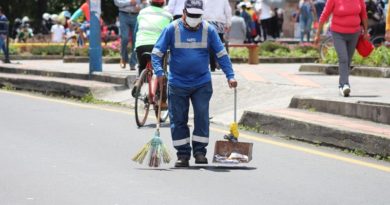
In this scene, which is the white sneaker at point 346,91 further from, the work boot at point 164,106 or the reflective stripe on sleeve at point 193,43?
the reflective stripe on sleeve at point 193,43

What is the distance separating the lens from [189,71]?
10.8 m

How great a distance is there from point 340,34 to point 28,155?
17.6 ft

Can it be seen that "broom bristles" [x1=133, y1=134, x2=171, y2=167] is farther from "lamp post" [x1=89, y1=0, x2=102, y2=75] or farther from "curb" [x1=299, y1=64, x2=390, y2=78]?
"lamp post" [x1=89, y1=0, x2=102, y2=75]

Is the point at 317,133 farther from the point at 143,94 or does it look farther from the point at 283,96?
the point at 283,96

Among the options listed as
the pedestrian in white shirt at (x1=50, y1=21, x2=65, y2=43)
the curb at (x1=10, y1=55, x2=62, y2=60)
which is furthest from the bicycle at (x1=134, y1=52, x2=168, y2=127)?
the pedestrian in white shirt at (x1=50, y1=21, x2=65, y2=43)

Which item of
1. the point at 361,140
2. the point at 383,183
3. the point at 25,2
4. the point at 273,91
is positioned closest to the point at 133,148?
the point at 361,140

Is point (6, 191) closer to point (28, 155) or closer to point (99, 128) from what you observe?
point (28, 155)

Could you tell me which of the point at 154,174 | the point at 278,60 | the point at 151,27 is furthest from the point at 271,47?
the point at 154,174

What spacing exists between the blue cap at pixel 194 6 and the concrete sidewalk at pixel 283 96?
7.95ft

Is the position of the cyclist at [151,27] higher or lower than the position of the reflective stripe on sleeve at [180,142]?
Answer: higher

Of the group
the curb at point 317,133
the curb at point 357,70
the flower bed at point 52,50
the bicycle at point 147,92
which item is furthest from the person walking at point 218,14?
the flower bed at point 52,50

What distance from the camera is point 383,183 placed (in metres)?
9.90

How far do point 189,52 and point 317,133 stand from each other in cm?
246

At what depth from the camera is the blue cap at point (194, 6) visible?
34.7ft
